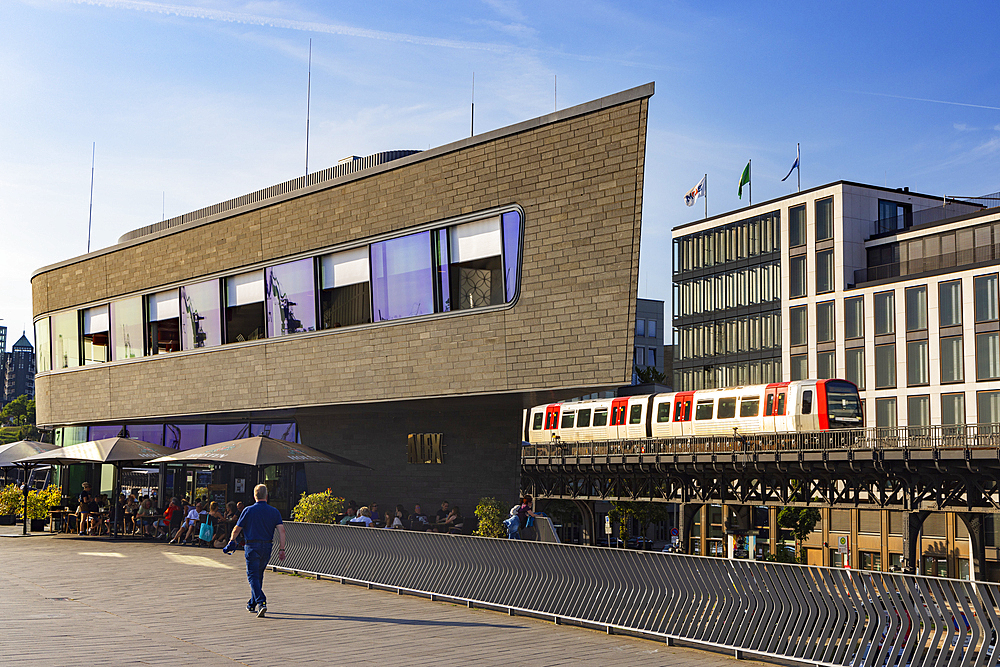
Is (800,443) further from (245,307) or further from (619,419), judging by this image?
(245,307)

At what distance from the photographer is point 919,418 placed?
69500mm

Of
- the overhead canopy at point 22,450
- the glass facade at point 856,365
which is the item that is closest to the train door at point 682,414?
the glass facade at point 856,365

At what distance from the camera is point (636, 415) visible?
180 feet

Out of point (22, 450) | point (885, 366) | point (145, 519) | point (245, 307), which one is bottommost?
point (145, 519)

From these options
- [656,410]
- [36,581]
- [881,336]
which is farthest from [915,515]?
[36,581]

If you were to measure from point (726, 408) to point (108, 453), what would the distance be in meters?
30.7

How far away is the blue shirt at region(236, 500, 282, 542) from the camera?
42.3ft

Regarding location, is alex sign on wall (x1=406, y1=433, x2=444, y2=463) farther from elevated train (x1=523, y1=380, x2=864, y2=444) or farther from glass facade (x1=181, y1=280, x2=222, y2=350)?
elevated train (x1=523, y1=380, x2=864, y2=444)

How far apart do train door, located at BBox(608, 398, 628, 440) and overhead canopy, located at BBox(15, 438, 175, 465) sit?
31.0 m

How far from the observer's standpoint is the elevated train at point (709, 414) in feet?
150

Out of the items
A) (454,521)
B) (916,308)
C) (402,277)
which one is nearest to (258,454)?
(454,521)

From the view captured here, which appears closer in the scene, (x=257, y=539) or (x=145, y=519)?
(x=257, y=539)

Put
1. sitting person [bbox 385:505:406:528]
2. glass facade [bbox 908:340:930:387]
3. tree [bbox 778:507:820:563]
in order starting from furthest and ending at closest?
tree [bbox 778:507:820:563]
glass facade [bbox 908:340:930:387]
sitting person [bbox 385:505:406:528]

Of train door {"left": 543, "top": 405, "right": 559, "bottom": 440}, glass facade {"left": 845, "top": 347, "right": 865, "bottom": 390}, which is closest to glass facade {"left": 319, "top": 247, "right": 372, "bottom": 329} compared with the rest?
train door {"left": 543, "top": 405, "right": 559, "bottom": 440}
